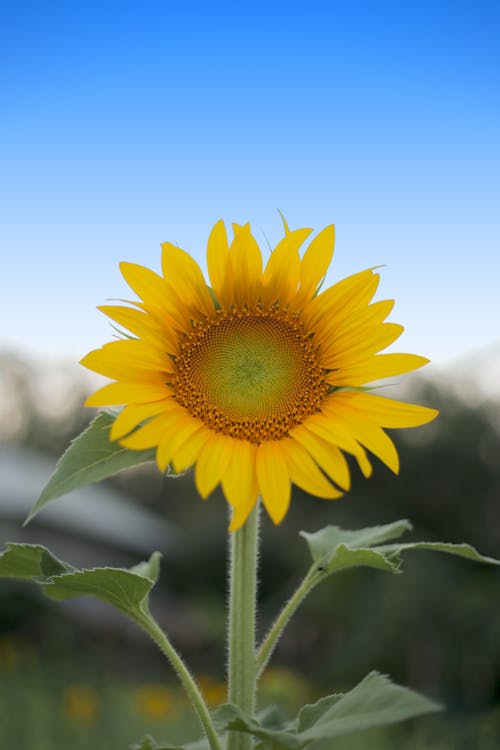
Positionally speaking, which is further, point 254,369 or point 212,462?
point 254,369

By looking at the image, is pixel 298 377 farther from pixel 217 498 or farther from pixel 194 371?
pixel 217 498

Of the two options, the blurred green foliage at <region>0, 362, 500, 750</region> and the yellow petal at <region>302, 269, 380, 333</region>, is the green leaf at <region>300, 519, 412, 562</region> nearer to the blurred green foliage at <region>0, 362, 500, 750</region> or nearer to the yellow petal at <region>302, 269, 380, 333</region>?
the yellow petal at <region>302, 269, 380, 333</region>

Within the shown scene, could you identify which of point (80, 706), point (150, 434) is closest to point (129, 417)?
point (150, 434)

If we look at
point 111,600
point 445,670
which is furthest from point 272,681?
point 111,600

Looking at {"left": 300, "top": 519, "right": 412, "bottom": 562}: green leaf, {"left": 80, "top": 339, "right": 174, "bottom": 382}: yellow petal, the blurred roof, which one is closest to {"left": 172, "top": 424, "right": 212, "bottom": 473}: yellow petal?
{"left": 80, "top": 339, "right": 174, "bottom": 382}: yellow petal

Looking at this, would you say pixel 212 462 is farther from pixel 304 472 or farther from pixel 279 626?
pixel 279 626

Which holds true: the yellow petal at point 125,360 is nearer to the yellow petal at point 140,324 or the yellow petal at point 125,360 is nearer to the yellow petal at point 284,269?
the yellow petal at point 140,324

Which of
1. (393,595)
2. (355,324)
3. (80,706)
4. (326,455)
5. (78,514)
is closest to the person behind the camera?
(326,455)
